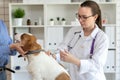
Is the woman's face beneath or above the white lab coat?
above

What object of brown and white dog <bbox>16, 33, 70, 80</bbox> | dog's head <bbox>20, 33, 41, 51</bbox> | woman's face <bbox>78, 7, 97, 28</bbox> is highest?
woman's face <bbox>78, 7, 97, 28</bbox>

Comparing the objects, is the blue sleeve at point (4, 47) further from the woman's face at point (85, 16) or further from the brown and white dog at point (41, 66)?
the woman's face at point (85, 16)

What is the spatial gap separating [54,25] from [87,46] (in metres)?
1.83

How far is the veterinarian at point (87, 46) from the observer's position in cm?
A: 148

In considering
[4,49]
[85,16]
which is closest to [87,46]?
[85,16]

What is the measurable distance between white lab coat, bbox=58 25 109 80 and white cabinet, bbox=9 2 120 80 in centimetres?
167

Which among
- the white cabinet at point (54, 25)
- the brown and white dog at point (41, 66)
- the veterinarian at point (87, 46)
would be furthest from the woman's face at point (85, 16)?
the white cabinet at point (54, 25)

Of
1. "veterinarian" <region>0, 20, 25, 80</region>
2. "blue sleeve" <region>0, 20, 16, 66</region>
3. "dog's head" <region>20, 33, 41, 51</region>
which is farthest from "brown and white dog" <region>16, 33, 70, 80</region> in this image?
"blue sleeve" <region>0, 20, 16, 66</region>

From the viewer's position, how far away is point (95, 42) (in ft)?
5.15

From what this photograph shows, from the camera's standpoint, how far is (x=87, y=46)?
158cm

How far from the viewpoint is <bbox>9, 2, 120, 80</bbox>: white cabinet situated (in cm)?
337

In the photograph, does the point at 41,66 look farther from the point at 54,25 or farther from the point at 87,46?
the point at 54,25

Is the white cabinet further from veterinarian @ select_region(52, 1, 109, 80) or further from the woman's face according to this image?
the woman's face

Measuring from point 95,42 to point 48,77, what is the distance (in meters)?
0.42
